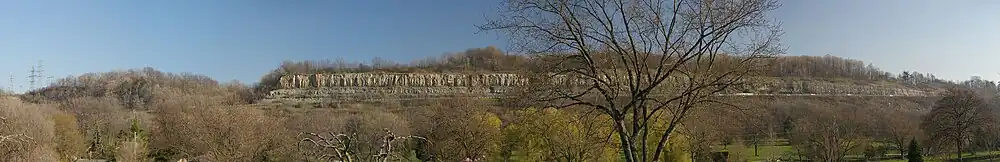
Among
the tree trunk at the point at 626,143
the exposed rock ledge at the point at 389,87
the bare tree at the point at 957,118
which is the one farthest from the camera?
the exposed rock ledge at the point at 389,87

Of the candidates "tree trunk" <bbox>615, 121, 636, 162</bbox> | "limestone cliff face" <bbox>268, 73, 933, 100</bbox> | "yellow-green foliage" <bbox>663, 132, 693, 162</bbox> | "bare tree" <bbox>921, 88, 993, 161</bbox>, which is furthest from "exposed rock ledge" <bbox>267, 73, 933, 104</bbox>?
"tree trunk" <bbox>615, 121, 636, 162</bbox>

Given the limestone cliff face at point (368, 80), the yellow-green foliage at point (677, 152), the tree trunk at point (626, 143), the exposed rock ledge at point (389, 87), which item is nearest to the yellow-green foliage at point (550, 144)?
the yellow-green foliage at point (677, 152)

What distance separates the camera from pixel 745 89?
31.6 ft

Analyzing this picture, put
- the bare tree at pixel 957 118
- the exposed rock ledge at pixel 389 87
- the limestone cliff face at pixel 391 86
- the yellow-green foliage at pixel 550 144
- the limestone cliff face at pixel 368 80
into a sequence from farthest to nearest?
the limestone cliff face at pixel 368 80 → the limestone cliff face at pixel 391 86 → the exposed rock ledge at pixel 389 87 → the bare tree at pixel 957 118 → the yellow-green foliage at pixel 550 144

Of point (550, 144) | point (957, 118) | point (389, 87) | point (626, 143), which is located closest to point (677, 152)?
point (550, 144)

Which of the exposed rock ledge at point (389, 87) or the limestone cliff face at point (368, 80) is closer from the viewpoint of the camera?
the exposed rock ledge at point (389, 87)

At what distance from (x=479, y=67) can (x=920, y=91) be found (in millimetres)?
62402

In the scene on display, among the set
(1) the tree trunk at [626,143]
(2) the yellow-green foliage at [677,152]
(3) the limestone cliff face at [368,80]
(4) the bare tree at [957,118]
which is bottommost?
(2) the yellow-green foliage at [677,152]

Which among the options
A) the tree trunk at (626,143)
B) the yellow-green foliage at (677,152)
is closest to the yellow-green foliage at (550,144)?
the yellow-green foliage at (677,152)

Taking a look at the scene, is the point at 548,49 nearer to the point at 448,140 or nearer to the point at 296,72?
the point at 448,140

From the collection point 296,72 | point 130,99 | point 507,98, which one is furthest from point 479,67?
point 507,98

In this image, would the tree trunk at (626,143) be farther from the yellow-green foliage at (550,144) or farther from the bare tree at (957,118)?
the bare tree at (957,118)

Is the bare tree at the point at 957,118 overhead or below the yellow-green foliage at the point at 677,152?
overhead

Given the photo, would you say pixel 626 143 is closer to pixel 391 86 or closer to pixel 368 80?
pixel 391 86
